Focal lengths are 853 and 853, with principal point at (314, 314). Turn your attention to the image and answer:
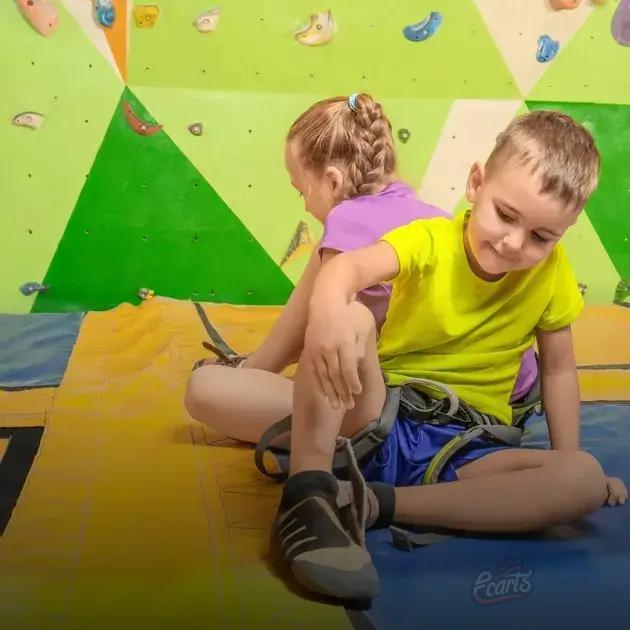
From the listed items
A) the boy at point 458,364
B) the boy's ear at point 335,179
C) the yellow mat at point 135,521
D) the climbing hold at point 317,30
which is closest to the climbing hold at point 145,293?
the yellow mat at point 135,521

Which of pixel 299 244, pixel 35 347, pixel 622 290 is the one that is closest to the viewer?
pixel 35 347

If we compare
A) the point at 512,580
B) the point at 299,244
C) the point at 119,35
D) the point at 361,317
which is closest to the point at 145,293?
the point at 299,244

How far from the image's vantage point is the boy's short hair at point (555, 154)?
902 millimetres

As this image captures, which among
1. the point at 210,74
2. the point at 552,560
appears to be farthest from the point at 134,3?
the point at 552,560

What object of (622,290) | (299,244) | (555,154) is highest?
(555,154)

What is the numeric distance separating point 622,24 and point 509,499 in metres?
1.60

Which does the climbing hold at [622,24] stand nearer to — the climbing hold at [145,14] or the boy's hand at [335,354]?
the climbing hold at [145,14]

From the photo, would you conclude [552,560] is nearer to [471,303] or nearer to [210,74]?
[471,303]

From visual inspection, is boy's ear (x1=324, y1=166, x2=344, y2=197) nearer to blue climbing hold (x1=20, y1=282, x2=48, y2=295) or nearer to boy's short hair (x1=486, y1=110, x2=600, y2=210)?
boy's short hair (x1=486, y1=110, x2=600, y2=210)

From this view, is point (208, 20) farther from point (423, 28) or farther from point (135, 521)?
point (135, 521)

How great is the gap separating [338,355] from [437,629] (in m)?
0.25

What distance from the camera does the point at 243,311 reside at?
1.91m

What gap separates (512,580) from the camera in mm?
793

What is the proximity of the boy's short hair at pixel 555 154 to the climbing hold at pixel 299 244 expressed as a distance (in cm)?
108
